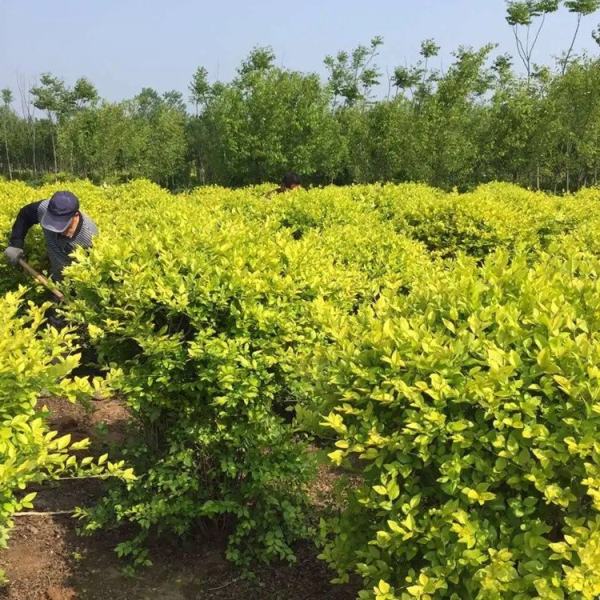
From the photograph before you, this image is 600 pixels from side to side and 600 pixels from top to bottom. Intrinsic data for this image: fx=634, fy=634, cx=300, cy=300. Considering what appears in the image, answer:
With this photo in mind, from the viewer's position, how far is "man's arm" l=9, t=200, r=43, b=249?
5.21 m

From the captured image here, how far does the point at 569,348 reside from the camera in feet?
6.02

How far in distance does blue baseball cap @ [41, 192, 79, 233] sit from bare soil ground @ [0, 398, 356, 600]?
6.91 feet

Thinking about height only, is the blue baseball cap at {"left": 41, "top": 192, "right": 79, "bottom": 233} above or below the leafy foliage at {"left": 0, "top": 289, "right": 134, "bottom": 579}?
above

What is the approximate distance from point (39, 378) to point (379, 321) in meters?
1.14

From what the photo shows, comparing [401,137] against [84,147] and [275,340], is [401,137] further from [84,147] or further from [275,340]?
[275,340]

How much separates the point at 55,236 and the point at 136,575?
9.83 ft

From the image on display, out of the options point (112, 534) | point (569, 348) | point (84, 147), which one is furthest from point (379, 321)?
point (84, 147)

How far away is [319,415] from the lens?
7.41 feet

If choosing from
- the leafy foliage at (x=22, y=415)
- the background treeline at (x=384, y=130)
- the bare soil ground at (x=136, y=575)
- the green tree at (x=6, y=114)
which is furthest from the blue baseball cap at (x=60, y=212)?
the green tree at (x=6, y=114)

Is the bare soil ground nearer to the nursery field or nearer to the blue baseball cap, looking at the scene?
the nursery field

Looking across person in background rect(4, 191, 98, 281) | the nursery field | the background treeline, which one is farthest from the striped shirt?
the background treeline

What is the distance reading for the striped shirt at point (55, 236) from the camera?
5000mm

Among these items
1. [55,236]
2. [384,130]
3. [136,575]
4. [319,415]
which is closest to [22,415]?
[319,415]

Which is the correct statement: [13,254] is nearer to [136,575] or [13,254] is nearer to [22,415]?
[136,575]
